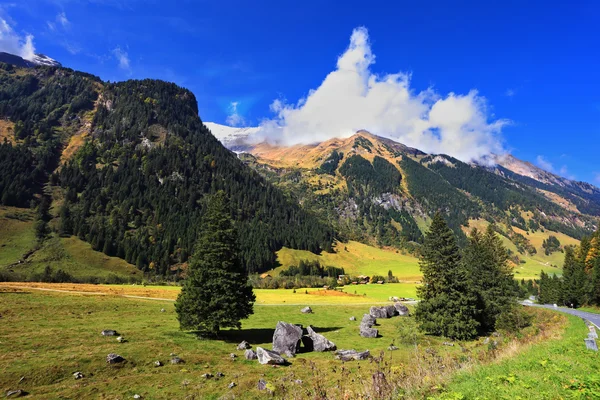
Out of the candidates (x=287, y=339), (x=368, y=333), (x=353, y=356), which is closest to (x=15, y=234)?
(x=287, y=339)

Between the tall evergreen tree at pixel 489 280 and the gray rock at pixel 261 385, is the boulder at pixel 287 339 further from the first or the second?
the tall evergreen tree at pixel 489 280

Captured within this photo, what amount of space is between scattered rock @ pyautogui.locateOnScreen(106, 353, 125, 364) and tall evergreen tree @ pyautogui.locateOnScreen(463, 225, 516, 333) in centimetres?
4573

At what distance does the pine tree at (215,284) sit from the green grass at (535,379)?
1032 inches

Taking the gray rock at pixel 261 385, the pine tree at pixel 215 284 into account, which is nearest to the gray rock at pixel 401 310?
the pine tree at pixel 215 284

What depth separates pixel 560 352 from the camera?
1630 cm

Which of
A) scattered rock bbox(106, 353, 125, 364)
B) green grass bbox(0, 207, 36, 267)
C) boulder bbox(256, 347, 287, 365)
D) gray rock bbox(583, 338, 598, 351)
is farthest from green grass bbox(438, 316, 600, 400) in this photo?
green grass bbox(0, 207, 36, 267)

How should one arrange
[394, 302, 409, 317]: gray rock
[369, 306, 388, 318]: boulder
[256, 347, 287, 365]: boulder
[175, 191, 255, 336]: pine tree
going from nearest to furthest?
[256, 347, 287, 365]: boulder
[175, 191, 255, 336]: pine tree
[369, 306, 388, 318]: boulder
[394, 302, 409, 317]: gray rock

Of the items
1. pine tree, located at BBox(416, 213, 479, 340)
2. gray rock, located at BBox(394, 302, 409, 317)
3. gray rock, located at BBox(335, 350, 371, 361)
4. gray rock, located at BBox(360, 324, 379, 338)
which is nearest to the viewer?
gray rock, located at BBox(335, 350, 371, 361)

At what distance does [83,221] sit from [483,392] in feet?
580

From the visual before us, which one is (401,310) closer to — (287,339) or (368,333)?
(368,333)

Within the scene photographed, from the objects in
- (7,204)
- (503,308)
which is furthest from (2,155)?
(503,308)

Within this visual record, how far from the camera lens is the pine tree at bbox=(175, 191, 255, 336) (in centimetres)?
3325

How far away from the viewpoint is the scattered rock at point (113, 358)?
2269 centimetres

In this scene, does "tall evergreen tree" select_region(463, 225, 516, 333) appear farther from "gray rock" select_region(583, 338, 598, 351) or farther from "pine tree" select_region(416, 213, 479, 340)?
"gray rock" select_region(583, 338, 598, 351)
